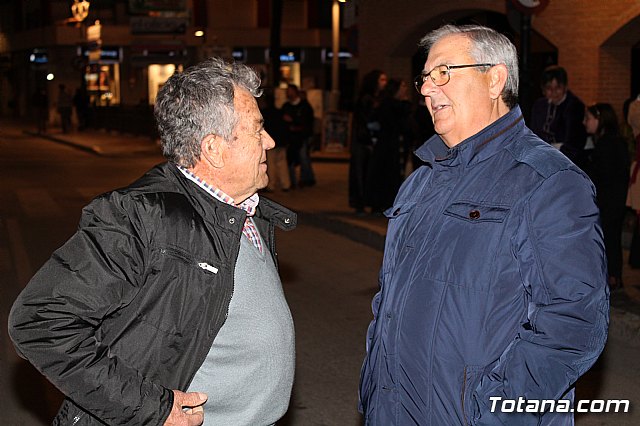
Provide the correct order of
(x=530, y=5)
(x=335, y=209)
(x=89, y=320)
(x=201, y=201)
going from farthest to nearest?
1. (x=335, y=209)
2. (x=530, y=5)
3. (x=201, y=201)
4. (x=89, y=320)

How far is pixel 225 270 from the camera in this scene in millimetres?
2857

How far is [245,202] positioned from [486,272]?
2.76 feet

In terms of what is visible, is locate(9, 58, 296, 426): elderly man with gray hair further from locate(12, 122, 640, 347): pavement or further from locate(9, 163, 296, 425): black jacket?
locate(12, 122, 640, 347): pavement

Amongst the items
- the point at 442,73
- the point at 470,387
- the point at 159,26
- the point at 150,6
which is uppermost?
the point at 150,6

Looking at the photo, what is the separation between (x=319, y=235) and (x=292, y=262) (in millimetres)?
2204

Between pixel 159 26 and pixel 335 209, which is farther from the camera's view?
pixel 159 26

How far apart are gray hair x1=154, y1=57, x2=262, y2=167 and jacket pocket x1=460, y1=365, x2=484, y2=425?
3.33 feet

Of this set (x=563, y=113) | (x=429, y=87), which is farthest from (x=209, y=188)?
(x=563, y=113)

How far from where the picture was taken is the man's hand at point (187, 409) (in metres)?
2.80

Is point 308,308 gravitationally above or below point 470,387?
below

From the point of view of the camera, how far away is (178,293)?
9.16 feet

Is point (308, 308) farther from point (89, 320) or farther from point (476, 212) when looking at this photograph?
point (89, 320)

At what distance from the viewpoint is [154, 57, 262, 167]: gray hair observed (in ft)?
9.74

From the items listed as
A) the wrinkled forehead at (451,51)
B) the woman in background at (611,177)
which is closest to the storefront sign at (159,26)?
the woman in background at (611,177)
